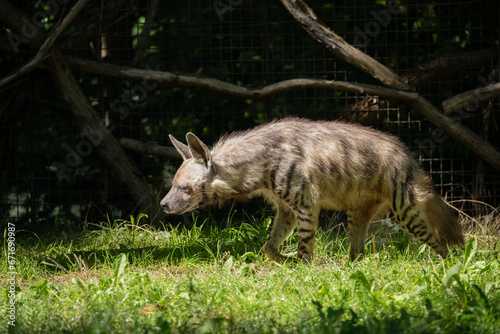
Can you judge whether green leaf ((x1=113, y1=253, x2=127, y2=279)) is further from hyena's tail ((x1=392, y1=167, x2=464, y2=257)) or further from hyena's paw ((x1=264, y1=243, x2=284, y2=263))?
hyena's tail ((x1=392, y1=167, x2=464, y2=257))

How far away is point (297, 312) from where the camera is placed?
333 centimetres

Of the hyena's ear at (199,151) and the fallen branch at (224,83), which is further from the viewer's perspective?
the fallen branch at (224,83)

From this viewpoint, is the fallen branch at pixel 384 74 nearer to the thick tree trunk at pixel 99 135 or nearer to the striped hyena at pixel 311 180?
the striped hyena at pixel 311 180

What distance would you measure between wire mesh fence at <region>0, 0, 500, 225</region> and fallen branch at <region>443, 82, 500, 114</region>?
1.35 ft

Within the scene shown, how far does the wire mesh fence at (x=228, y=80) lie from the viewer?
6539 mm

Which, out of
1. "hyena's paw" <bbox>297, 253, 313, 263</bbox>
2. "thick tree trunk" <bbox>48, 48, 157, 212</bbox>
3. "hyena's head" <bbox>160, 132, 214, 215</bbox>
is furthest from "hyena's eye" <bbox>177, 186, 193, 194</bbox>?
"thick tree trunk" <bbox>48, 48, 157, 212</bbox>

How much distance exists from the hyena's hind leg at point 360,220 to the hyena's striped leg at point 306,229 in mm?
434

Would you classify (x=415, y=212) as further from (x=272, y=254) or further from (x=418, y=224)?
(x=272, y=254)

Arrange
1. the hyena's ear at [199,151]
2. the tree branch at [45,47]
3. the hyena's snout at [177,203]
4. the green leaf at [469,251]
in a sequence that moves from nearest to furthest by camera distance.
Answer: the green leaf at [469,251], the hyena's ear at [199,151], the hyena's snout at [177,203], the tree branch at [45,47]

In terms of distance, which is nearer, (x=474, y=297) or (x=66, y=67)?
(x=474, y=297)

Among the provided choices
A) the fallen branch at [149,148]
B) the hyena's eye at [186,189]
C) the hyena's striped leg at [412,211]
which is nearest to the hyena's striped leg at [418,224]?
the hyena's striped leg at [412,211]

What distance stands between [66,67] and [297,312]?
4.05 m

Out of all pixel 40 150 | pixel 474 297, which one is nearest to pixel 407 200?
pixel 474 297

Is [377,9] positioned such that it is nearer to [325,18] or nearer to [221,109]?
[325,18]
